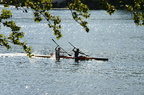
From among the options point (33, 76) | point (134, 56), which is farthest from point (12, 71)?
point (134, 56)

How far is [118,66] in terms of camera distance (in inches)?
2105

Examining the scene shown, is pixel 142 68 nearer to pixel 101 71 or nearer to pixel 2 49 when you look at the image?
pixel 101 71

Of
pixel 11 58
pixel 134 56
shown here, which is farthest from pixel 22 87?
pixel 134 56

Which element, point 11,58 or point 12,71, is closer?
point 12,71

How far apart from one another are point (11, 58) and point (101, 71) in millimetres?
16373

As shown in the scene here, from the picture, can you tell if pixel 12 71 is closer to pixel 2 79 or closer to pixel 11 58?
pixel 2 79

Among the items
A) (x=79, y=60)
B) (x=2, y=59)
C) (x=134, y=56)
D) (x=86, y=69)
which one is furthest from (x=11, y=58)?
(x=134, y=56)

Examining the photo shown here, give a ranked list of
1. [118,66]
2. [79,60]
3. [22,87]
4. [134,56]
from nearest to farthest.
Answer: [22,87], [118,66], [79,60], [134,56]

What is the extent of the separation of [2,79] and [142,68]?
1761 centimetres

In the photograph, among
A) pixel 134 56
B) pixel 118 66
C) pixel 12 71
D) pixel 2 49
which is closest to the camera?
pixel 12 71

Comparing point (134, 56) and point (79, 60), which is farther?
point (134, 56)

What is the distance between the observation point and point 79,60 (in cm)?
5725

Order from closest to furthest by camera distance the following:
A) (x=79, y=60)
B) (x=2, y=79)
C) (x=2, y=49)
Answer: (x=2, y=79) < (x=79, y=60) < (x=2, y=49)

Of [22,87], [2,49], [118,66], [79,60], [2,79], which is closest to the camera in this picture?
[22,87]
